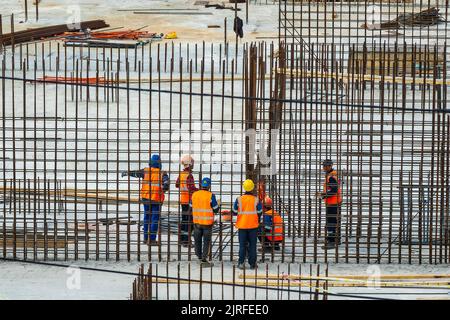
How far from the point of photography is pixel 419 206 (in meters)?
21.2

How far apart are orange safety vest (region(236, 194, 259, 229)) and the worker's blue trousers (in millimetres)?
1376

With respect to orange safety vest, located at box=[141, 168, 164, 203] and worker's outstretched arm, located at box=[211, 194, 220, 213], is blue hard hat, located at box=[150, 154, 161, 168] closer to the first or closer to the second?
orange safety vest, located at box=[141, 168, 164, 203]

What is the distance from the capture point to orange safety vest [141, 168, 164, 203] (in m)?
21.6

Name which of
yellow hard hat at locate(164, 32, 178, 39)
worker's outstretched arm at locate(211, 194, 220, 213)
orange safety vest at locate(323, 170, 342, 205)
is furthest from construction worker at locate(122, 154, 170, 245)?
yellow hard hat at locate(164, 32, 178, 39)

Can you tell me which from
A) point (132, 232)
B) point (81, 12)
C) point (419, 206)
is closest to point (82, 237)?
point (132, 232)

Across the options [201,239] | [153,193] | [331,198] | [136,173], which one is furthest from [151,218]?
[331,198]

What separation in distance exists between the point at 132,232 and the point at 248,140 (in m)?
2.27

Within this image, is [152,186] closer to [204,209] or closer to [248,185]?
[204,209]

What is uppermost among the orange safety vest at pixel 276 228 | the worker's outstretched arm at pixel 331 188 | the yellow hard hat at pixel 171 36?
the yellow hard hat at pixel 171 36

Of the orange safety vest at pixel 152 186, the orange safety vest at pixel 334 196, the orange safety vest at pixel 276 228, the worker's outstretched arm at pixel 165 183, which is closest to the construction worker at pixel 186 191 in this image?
the worker's outstretched arm at pixel 165 183

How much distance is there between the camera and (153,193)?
21.7 meters

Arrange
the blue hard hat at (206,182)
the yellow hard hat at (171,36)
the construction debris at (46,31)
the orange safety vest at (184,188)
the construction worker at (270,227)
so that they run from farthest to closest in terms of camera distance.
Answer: the yellow hard hat at (171,36) < the construction debris at (46,31) < the orange safety vest at (184,188) < the construction worker at (270,227) < the blue hard hat at (206,182)

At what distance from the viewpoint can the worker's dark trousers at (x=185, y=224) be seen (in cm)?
2136

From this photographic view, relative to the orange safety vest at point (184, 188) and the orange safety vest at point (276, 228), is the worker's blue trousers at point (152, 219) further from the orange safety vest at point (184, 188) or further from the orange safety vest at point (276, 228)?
the orange safety vest at point (276, 228)
